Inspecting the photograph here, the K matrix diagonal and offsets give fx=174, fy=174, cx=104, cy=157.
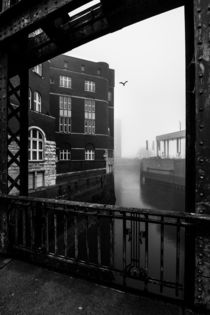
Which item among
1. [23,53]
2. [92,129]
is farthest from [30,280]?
[92,129]

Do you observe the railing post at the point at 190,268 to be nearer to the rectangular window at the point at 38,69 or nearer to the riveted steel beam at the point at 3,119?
the riveted steel beam at the point at 3,119

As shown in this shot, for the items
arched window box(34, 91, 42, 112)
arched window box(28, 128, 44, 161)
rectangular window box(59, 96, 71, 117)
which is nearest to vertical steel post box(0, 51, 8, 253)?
arched window box(28, 128, 44, 161)

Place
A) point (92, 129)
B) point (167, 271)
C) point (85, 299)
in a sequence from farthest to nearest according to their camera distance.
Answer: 1. point (92, 129)
2. point (167, 271)
3. point (85, 299)

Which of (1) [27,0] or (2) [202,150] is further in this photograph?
(1) [27,0]

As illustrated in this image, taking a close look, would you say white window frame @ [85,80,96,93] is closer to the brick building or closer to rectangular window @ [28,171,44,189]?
the brick building

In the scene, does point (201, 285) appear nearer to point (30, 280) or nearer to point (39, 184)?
point (30, 280)

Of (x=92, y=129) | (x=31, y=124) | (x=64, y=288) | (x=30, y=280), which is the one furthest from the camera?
(x=92, y=129)

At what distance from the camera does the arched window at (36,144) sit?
13781 millimetres

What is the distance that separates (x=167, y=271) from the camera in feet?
26.9

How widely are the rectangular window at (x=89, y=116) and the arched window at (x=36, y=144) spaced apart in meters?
14.3

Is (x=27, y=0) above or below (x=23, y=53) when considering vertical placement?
above

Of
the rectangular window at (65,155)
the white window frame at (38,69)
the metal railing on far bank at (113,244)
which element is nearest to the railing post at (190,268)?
the metal railing on far bank at (113,244)

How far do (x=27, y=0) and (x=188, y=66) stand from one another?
2.58m

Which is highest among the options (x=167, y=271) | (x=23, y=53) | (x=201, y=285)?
(x=23, y=53)
